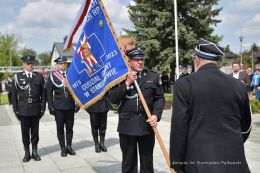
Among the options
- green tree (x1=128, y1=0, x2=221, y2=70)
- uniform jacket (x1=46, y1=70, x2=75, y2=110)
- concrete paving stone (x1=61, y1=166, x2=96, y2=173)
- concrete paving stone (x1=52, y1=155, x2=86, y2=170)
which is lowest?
concrete paving stone (x1=52, y1=155, x2=86, y2=170)

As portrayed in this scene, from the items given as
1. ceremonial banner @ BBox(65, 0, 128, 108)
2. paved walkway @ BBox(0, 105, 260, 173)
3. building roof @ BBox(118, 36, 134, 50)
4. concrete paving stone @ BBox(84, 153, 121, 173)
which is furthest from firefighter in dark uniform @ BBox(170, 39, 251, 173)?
concrete paving stone @ BBox(84, 153, 121, 173)

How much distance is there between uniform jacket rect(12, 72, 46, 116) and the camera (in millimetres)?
7047

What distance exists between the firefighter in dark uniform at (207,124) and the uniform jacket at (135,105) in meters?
1.56

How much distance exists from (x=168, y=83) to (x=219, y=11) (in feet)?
24.0

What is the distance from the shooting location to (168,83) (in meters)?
30.6

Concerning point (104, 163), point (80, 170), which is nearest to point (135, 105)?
point (80, 170)

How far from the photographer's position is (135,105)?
15.3 ft

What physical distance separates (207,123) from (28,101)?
4.90 m

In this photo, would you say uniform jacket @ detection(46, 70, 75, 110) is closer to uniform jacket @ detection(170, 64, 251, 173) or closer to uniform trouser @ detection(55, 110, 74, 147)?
uniform trouser @ detection(55, 110, 74, 147)

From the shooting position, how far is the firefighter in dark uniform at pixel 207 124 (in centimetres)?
299

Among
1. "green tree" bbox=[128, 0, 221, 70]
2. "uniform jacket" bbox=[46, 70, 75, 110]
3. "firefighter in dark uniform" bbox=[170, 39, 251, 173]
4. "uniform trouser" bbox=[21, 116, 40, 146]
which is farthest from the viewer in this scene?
"green tree" bbox=[128, 0, 221, 70]

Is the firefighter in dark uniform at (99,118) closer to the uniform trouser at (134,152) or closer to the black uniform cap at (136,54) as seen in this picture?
the uniform trouser at (134,152)

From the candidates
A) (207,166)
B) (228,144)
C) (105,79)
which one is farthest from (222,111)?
(105,79)

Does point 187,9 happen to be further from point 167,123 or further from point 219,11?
point 167,123
